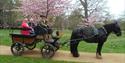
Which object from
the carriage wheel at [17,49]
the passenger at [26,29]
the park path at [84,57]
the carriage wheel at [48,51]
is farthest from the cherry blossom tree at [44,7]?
the carriage wheel at [48,51]

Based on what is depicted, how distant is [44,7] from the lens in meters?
19.2

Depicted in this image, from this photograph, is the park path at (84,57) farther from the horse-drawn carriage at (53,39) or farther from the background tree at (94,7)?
the background tree at (94,7)

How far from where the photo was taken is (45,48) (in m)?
11.2

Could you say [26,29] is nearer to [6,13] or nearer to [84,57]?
[84,57]

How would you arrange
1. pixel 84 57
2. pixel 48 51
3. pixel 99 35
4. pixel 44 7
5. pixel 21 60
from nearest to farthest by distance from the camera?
pixel 21 60
pixel 48 51
pixel 99 35
pixel 84 57
pixel 44 7

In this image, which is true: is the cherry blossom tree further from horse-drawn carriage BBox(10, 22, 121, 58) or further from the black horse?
the black horse

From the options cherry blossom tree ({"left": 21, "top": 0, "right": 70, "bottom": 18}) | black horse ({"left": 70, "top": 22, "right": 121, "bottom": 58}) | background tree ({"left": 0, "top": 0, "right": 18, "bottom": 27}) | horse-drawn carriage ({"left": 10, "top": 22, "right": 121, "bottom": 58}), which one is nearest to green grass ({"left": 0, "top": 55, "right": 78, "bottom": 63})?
horse-drawn carriage ({"left": 10, "top": 22, "right": 121, "bottom": 58})

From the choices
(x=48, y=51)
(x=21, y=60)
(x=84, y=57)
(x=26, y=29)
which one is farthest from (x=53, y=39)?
(x=21, y=60)

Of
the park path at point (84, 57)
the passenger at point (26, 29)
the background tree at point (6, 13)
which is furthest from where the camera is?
the background tree at point (6, 13)

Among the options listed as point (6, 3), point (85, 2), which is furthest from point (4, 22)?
point (85, 2)

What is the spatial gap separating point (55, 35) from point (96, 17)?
25880 millimetres

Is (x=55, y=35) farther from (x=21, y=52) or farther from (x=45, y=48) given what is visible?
(x=21, y=52)

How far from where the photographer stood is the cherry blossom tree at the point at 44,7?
62.4 ft

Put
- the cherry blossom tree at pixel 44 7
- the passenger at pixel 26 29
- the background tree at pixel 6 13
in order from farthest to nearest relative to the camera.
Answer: the background tree at pixel 6 13 → the cherry blossom tree at pixel 44 7 → the passenger at pixel 26 29
